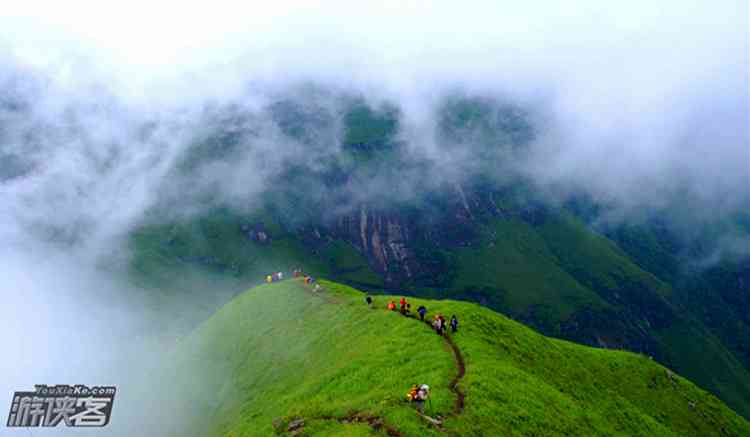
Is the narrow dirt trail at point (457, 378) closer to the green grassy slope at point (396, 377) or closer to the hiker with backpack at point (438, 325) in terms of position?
the green grassy slope at point (396, 377)

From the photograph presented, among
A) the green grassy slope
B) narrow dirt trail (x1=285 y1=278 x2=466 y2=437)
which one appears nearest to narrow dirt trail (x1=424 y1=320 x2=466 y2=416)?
narrow dirt trail (x1=285 y1=278 x2=466 y2=437)

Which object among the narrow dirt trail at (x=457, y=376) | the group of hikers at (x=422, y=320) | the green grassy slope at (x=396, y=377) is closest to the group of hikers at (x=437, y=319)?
the group of hikers at (x=422, y=320)

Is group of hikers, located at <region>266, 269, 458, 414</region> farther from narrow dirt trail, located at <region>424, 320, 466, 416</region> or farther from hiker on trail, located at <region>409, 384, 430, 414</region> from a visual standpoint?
narrow dirt trail, located at <region>424, 320, 466, 416</region>

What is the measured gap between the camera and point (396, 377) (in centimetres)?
5531

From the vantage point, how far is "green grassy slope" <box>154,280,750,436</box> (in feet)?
166

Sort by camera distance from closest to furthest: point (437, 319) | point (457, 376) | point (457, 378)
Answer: point (457, 378)
point (457, 376)
point (437, 319)

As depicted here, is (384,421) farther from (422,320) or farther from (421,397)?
(422,320)

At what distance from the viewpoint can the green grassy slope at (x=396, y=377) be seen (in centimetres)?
5069

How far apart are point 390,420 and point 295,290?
69159 mm

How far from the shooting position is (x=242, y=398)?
7762 cm

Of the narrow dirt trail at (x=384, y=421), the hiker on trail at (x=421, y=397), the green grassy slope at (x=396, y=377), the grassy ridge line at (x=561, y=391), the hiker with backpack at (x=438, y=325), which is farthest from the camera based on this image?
the hiker with backpack at (x=438, y=325)

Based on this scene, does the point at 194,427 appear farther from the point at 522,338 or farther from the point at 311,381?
the point at 522,338

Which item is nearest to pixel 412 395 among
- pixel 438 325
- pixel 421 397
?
pixel 421 397

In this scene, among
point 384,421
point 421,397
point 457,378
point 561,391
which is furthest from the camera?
point 561,391
